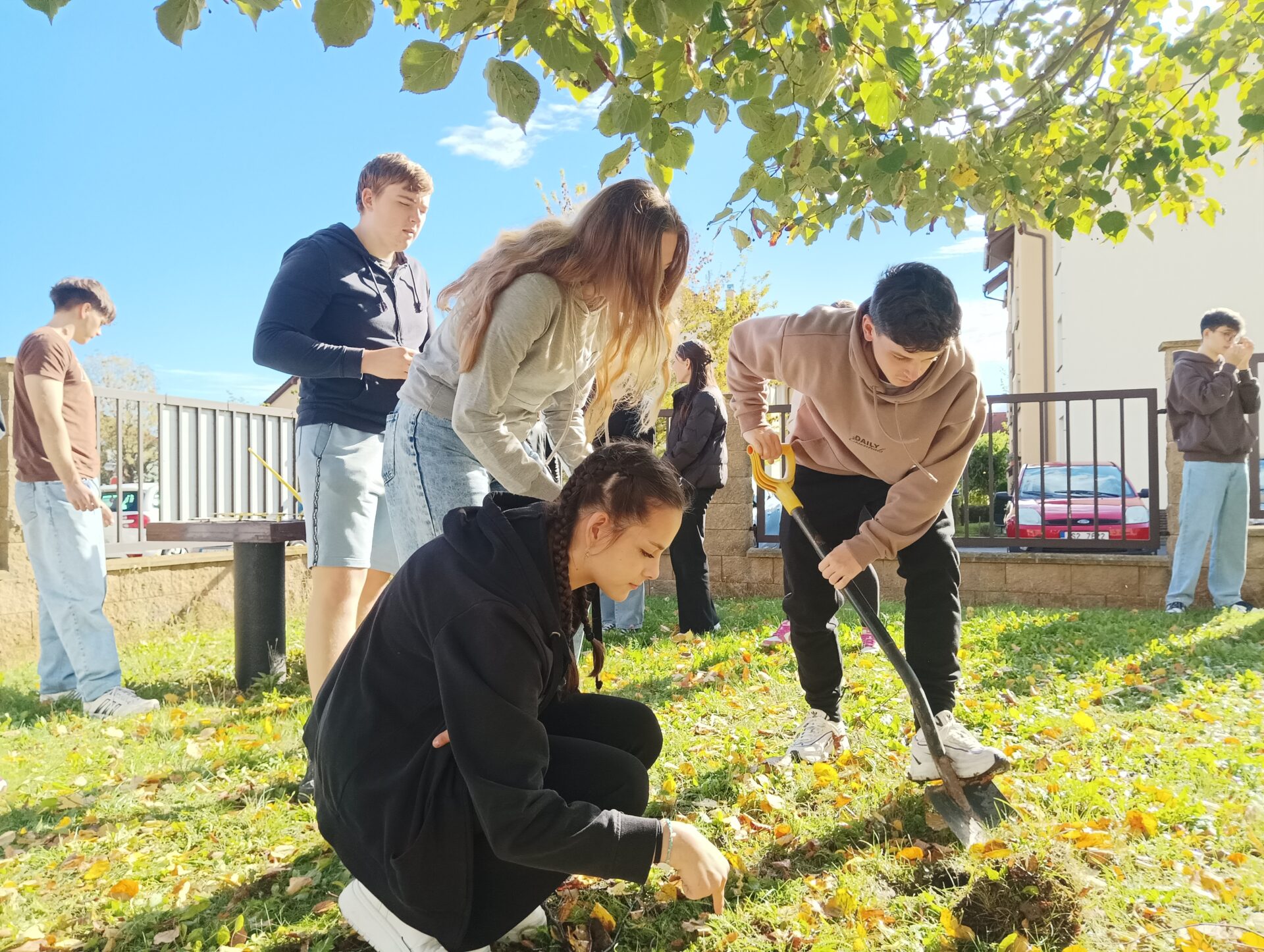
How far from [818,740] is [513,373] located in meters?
1.74

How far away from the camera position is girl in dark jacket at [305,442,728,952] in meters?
1.50

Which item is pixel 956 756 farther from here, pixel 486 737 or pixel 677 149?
pixel 677 149

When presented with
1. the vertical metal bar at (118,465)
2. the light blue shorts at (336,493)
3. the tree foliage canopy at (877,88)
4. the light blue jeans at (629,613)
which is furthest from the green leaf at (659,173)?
the vertical metal bar at (118,465)

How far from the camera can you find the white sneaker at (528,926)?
1925 mm

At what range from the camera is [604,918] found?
1955 mm

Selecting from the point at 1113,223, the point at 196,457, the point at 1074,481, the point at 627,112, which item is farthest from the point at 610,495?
the point at 1074,481

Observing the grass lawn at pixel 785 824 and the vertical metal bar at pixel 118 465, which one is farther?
the vertical metal bar at pixel 118 465

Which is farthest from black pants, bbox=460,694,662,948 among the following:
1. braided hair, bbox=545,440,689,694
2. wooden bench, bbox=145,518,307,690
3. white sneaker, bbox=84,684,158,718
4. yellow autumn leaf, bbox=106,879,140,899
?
white sneaker, bbox=84,684,158,718

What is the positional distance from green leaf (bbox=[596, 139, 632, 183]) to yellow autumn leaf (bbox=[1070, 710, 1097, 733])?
262 centimetres

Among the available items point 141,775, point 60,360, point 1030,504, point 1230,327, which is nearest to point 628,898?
point 141,775

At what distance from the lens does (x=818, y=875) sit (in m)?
2.18

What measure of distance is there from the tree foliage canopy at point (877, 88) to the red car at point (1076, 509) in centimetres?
232

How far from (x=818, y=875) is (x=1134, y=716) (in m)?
2.00

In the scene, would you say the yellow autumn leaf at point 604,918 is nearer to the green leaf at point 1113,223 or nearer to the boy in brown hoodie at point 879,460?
the boy in brown hoodie at point 879,460
